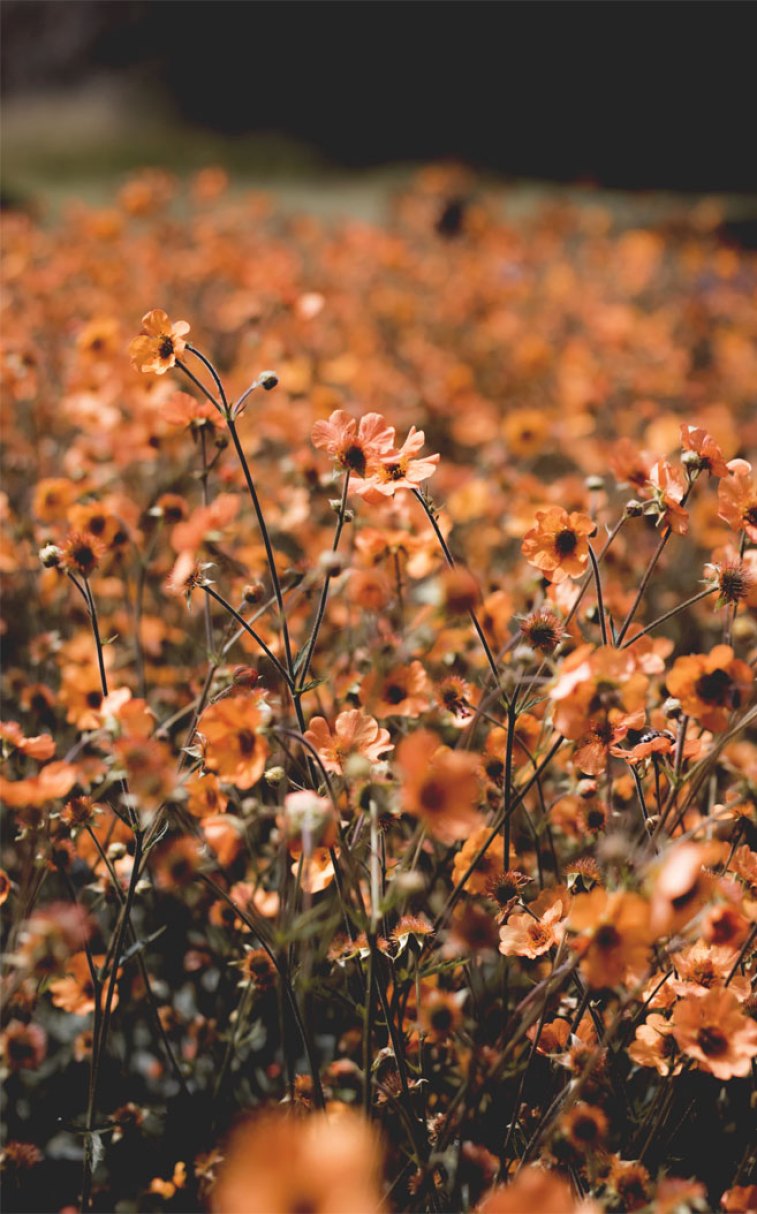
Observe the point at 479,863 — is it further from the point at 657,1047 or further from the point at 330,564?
the point at 330,564

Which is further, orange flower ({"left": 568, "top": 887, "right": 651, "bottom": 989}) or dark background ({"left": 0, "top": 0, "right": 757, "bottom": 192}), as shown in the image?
dark background ({"left": 0, "top": 0, "right": 757, "bottom": 192})

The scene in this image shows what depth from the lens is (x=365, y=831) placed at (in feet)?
4.60

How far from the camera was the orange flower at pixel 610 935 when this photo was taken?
991mm

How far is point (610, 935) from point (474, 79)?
85.0 ft

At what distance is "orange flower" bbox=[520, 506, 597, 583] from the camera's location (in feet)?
4.77

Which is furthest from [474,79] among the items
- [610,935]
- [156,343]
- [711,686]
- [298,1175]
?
[298,1175]

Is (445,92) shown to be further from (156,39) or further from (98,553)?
(98,553)

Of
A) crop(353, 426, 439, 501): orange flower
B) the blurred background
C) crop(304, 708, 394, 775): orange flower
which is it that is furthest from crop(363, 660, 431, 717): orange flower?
the blurred background

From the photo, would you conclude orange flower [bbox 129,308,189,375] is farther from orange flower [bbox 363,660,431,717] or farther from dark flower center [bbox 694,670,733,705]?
dark flower center [bbox 694,670,733,705]

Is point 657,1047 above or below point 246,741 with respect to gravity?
below

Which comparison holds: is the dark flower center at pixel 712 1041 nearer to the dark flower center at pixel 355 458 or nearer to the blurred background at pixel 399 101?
the dark flower center at pixel 355 458

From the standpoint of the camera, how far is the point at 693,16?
20109 millimetres

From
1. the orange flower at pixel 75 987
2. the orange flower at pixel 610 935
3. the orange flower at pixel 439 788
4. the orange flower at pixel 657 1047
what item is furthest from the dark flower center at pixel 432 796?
the orange flower at pixel 75 987

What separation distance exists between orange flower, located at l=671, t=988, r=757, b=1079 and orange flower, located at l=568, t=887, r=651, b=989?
0.19 metres
